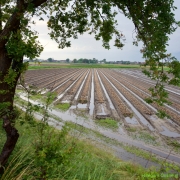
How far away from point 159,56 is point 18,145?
4.40 metres

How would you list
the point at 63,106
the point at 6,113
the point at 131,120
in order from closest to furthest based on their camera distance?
the point at 6,113 < the point at 131,120 < the point at 63,106

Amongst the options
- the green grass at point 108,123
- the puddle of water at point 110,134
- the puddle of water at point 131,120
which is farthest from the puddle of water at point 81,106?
the puddle of water at point 131,120

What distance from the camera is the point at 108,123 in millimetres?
15484

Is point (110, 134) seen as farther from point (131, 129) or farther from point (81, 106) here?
point (81, 106)

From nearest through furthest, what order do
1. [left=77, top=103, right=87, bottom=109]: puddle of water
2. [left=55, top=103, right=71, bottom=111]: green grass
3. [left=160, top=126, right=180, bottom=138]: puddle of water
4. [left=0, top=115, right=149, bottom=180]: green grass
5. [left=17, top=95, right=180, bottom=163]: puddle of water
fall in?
1. [left=0, top=115, right=149, bottom=180]: green grass
2. [left=17, top=95, right=180, bottom=163]: puddle of water
3. [left=160, top=126, right=180, bottom=138]: puddle of water
4. [left=55, top=103, right=71, bottom=111]: green grass
5. [left=77, top=103, right=87, bottom=109]: puddle of water

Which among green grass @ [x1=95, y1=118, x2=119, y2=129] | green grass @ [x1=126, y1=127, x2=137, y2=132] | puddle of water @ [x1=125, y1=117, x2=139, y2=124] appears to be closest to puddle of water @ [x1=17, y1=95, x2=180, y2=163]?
green grass @ [x1=95, y1=118, x2=119, y2=129]

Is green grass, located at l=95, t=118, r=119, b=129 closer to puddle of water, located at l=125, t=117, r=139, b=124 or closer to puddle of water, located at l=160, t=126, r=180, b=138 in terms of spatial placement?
puddle of water, located at l=125, t=117, r=139, b=124

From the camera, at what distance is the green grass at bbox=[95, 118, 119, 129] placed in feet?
49.0

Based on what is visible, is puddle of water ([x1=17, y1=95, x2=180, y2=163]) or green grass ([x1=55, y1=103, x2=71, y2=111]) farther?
green grass ([x1=55, y1=103, x2=71, y2=111])

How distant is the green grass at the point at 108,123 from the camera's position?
49.0 feet

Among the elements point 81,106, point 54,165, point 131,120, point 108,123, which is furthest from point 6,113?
point 81,106

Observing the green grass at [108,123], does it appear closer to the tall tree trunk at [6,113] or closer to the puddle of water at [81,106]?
the puddle of water at [81,106]

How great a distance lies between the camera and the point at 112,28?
291 inches

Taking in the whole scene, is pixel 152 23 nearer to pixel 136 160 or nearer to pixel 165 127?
pixel 136 160
